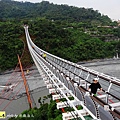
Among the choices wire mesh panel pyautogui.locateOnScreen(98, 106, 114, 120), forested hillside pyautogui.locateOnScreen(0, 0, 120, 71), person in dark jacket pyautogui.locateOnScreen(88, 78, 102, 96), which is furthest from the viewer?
forested hillside pyautogui.locateOnScreen(0, 0, 120, 71)

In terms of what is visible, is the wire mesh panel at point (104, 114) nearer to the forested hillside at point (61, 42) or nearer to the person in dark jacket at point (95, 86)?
the person in dark jacket at point (95, 86)

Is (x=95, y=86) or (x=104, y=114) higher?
(x=95, y=86)

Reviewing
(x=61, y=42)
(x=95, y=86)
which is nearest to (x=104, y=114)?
(x=95, y=86)

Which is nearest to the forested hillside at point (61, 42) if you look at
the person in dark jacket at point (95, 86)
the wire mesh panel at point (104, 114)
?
the person in dark jacket at point (95, 86)

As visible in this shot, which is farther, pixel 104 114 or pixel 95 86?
pixel 95 86

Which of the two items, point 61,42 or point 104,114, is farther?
point 61,42

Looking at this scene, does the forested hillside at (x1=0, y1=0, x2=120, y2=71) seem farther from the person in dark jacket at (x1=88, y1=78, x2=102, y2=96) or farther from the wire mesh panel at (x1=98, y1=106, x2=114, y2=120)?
the wire mesh panel at (x1=98, y1=106, x2=114, y2=120)

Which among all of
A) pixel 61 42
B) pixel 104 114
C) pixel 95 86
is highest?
pixel 61 42

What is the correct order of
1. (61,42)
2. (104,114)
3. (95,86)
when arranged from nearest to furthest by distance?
(104,114) → (95,86) → (61,42)

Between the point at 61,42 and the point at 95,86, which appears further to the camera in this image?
the point at 61,42

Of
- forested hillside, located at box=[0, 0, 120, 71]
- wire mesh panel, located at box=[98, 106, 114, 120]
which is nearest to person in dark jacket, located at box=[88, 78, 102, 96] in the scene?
wire mesh panel, located at box=[98, 106, 114, 120]

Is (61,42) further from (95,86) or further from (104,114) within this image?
(104,114)

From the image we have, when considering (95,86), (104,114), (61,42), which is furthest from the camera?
(61,42)
